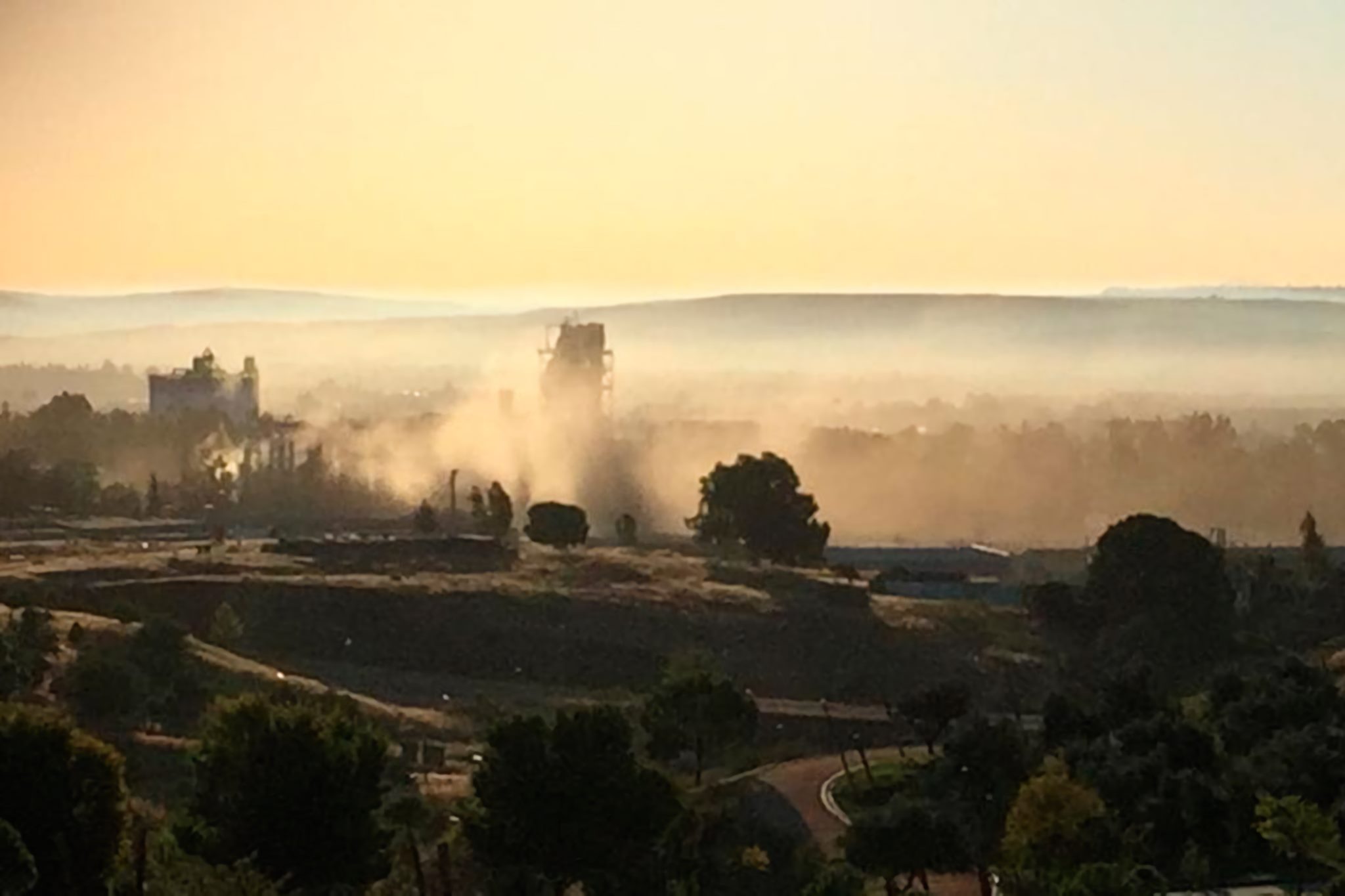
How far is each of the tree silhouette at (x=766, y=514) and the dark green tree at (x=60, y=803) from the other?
86.9ft

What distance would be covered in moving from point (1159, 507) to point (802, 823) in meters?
55.6

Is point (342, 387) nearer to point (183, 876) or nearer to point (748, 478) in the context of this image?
point (748, 478)

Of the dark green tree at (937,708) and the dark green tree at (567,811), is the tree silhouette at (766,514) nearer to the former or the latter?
the dark green tree at (937,708)

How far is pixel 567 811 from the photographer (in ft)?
48.6

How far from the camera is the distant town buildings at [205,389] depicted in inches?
2773

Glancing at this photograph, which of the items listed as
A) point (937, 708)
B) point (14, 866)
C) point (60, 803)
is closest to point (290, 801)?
point (60, 803)

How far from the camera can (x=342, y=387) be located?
272 feet

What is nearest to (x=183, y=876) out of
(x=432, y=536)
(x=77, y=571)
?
(x=77, y=571)

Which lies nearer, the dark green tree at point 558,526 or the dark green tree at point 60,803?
the dark green tree at point 60,803

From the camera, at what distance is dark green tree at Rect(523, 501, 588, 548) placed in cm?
3947

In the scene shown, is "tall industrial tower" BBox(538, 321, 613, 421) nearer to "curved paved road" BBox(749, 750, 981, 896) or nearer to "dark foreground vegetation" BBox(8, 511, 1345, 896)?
"curved paved road" BBox(749, 750, 981, 896)

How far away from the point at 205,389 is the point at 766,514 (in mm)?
37652

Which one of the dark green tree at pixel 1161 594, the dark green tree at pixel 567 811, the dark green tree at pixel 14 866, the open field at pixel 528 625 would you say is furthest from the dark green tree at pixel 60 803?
the dark green tree at pixel 1161 594

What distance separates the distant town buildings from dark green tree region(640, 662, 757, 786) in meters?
52.1
